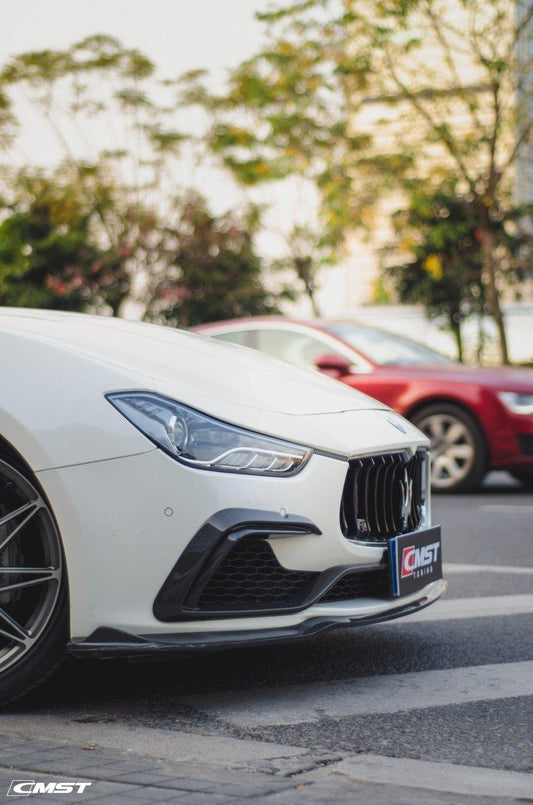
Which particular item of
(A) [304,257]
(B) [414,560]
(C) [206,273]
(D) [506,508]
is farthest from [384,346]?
(C) [206,273]

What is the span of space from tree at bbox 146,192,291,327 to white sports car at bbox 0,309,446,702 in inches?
1090

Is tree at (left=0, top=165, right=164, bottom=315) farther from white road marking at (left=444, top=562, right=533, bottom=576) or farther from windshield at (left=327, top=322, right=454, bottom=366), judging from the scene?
white road marking at (left=444, top=562, right=533, bottom=576)

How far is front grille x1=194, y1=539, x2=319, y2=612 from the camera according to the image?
3.76 metres

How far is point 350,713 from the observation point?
12.4 ft

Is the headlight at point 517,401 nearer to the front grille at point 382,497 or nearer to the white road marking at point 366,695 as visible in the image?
the front grille at point 382,497

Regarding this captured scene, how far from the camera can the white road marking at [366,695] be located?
12.4 ft

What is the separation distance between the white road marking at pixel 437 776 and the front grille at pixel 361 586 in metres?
0.79

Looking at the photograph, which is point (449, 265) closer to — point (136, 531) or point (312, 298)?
point (312, 298)

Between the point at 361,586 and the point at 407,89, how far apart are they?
17371mm

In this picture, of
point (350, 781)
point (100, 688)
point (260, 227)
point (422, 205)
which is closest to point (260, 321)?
point (100, 688)

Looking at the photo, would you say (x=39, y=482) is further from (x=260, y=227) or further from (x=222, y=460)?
(x=260, y=227)

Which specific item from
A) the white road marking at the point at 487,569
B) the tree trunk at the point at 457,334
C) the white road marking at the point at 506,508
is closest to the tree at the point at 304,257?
the tree trunk at the point at 457,334

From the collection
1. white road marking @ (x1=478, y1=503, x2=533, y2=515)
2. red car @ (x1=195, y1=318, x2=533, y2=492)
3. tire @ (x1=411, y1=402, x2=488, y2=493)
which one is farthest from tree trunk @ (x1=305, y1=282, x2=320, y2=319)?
white road marking @ (x1=478, y1=503, x2=533, y2=515)

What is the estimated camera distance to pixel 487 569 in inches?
257
